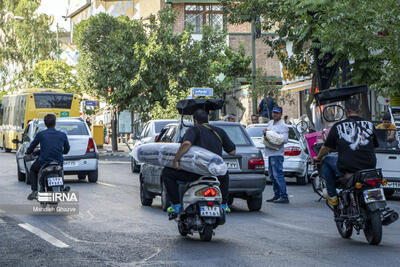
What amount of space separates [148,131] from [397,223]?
14.5 meters

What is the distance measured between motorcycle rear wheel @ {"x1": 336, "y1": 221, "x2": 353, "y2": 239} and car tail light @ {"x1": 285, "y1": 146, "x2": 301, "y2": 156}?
10.4 meters

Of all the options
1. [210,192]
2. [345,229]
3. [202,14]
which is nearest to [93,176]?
[345,229]

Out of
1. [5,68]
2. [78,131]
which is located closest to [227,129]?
[78,131]

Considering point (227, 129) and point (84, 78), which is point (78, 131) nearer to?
point (227, 129)

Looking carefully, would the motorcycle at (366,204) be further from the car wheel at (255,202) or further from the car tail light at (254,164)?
the car wheel at (255,202)

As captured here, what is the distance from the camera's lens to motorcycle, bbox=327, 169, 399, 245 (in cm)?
976

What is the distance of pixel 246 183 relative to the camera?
45.6ft

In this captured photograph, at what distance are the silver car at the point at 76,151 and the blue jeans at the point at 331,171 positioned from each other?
1102 centimetres

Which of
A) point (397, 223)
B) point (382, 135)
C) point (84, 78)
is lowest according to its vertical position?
point (397, 223)

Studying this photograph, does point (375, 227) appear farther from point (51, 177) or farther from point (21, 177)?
point (21, 177)

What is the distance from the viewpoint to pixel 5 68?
77312mm

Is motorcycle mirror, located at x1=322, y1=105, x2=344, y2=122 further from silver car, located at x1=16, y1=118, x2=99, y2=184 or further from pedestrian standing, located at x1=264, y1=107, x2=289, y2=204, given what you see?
silver car, located at x1=16, y1=118, x2=99, y2=184

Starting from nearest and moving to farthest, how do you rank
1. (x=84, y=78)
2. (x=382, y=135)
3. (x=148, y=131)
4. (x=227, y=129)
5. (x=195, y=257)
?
(x=195, y=257), (x=227, y=129), (x=382, y=135), (x=148, y=131), (x=84, y=78)

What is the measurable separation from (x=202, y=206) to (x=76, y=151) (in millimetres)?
11623
